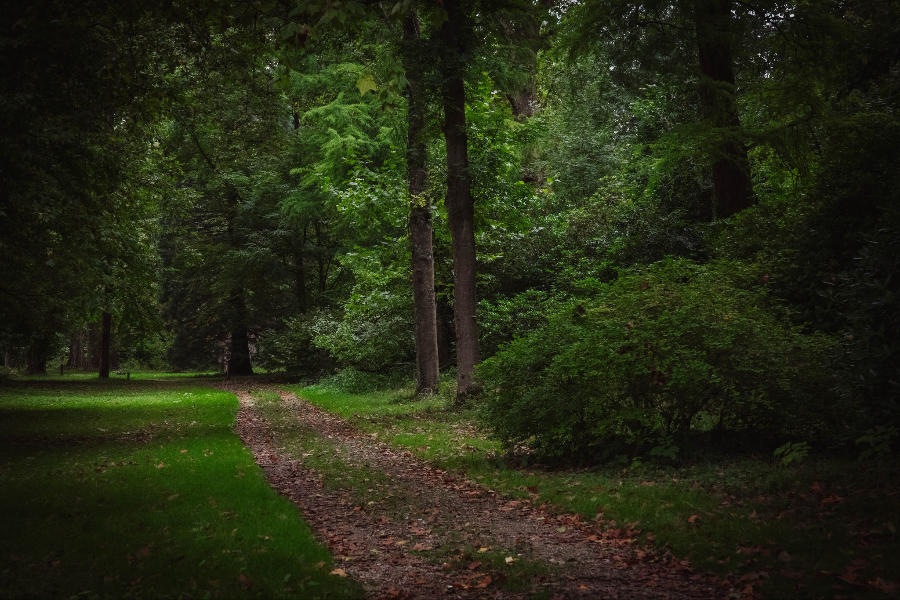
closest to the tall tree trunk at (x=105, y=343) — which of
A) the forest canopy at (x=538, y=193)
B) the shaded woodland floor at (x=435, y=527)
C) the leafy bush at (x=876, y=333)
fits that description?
the forest canopy at (x=538, y=193)

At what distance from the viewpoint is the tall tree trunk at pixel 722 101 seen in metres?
12.2

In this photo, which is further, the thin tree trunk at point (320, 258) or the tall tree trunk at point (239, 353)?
the tall tree trunk at point (239, 353)

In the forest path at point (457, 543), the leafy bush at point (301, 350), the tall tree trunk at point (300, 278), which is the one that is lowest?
the forest path at point (457, 543)

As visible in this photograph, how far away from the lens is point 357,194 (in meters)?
18.3

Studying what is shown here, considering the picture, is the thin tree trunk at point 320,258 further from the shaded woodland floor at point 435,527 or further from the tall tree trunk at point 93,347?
the shaded woodland floor at point 435,527

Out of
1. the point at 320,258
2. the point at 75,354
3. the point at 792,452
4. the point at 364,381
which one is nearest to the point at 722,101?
the point at 792,452

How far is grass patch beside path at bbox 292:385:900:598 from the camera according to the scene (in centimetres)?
441

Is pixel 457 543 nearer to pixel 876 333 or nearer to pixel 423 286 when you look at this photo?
pixel 876 333

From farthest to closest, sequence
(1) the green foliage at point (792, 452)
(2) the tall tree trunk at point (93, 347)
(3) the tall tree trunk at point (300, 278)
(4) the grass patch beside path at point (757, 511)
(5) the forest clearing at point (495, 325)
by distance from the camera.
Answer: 1. (2) the tall tree trunk at point (93, 347)
2. (3) the tall tree trunk at point (300, 278)
3. (1) the green foliage at point (792, 452)
4. (5) the forest clearing at point (495, 325)
5. (4) the grass patch beside path at point (757, 511)

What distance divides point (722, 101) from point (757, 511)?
9.39 meters

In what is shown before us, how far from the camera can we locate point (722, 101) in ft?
41.7

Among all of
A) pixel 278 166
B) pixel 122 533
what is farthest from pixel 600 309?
pixel 278 166

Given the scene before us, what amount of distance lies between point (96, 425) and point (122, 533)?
9.88 m

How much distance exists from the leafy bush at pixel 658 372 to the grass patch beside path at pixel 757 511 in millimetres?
639
